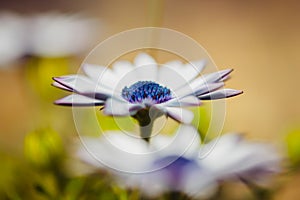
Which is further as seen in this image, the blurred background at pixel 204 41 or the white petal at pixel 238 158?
the blurred background at pixel 204 41

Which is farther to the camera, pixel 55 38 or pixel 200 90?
pixel 55 38

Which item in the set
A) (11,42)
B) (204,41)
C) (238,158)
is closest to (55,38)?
(11,42)

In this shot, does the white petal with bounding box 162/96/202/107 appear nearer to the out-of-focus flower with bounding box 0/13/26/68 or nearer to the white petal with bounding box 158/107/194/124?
the white petal with bounding box 158/107/194/124

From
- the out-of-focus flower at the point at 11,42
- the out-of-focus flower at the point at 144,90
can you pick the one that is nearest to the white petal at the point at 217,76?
the out-of-focus flower at the point at 144,90

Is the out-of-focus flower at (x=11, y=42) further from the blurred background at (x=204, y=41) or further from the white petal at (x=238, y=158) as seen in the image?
the white petal at (x=238, y=158)

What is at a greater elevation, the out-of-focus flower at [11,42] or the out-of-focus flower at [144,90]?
the out-of-focus flower at [11,42]

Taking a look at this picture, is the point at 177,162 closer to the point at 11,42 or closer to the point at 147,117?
the point at 147,117

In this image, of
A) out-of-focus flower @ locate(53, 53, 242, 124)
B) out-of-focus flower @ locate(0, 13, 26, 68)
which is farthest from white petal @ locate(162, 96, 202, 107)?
out-of-focus flower @ locate(0, 13, 26, 68)

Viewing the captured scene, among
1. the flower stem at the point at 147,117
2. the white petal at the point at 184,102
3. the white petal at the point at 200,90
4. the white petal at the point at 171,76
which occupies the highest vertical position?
the white petal at the point at 171,76
